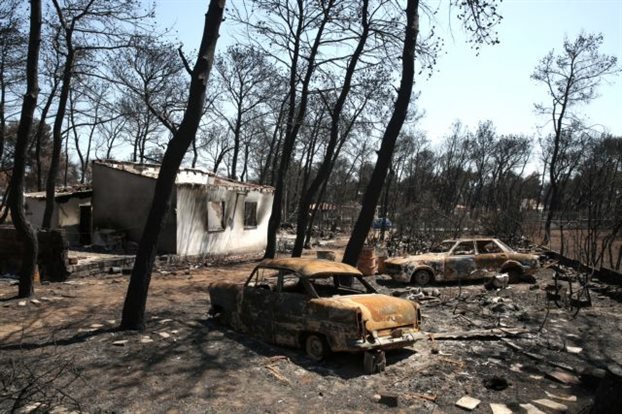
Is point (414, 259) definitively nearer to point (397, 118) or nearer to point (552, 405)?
point (397, 118)

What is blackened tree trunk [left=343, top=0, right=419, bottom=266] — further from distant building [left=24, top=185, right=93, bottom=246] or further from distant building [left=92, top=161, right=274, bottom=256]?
distant building [left=24, top=185, right=93, bottom=246]

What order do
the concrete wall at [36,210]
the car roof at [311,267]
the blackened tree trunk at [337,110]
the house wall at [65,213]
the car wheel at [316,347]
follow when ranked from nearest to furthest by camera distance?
the car wheel at [316,347] < the car roof at [311,267] < the blackened tree trunk at [337,110] < the house wall at [65,213] < the concrete wall at [36,210]

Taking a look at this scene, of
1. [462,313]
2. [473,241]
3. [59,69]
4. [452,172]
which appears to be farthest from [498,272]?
[452,172]

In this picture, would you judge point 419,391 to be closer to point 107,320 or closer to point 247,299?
point 247,299

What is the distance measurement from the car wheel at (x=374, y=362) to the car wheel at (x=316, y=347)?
0.58 m

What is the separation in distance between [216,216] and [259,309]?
1311cm

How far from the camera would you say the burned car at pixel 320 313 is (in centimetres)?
662

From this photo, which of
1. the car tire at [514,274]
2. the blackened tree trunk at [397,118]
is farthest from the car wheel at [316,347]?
the car tire at [514,274]

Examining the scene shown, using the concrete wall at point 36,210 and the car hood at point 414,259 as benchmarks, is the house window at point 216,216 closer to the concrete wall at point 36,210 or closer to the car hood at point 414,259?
the concrete wall at point 36,210

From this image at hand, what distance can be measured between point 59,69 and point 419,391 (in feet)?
63.2

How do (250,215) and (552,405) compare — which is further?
(250,215)

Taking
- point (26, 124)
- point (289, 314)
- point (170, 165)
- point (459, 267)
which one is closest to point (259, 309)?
point (289, 314)

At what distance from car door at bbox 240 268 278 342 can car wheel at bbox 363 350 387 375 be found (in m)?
1.64

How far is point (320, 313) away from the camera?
22.7 ft
